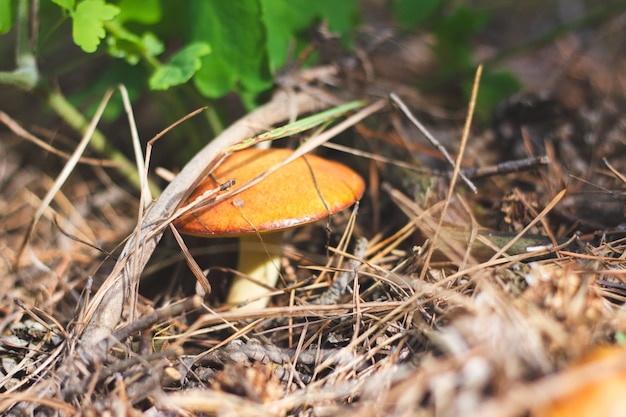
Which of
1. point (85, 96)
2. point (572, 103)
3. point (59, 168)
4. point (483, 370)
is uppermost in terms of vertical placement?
point (85, 96)

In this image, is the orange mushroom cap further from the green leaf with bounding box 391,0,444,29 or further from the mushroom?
the green leaf with bounding box 391,0,444,29

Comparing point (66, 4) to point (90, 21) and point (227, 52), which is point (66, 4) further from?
point (227, 52)

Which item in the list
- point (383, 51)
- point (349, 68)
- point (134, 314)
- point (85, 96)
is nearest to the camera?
point (134, 314)

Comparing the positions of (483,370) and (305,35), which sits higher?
(305,35)

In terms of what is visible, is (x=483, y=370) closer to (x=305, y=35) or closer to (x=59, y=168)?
(x=305, y=35)

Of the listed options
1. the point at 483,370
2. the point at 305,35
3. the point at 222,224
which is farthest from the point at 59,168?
the point at 483,370

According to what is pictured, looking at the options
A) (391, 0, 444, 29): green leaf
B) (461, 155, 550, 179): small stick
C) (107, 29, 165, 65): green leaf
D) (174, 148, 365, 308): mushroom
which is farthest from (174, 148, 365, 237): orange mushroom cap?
(391, 0, 444, 29): green leaf

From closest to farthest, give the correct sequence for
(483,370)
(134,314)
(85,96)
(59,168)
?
(483,370) → (134,314) → (85,96) → (59,168)
